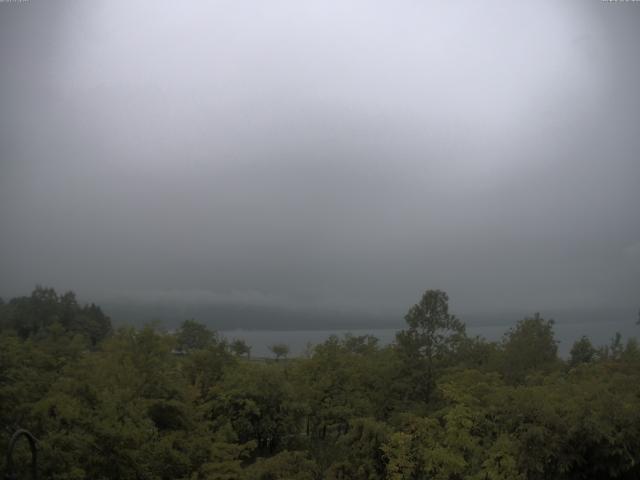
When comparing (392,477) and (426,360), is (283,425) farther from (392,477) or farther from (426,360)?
(392,477)

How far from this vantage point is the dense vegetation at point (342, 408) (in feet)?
45.2

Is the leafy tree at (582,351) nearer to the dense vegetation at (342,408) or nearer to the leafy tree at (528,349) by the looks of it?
the dense vegetation at (342,408)

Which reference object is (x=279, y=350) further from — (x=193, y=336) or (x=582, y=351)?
(x=582, y=351)

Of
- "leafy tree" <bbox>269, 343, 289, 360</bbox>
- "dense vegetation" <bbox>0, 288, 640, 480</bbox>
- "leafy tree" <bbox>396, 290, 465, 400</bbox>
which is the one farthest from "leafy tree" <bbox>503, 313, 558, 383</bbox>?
"leafy tree" <bbox>269, 343, 289, 360</bbox>

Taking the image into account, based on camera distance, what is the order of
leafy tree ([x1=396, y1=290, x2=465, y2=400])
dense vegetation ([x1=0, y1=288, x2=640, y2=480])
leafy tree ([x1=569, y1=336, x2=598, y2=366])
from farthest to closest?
leafy tree ([x1=569, y1=336, x2=598, y2=366]), leafy tree ([x1=396, y1=290, x2=465, y2=400]), dense vegetation ([x1=0, y1=288, x2=640, y2=480])

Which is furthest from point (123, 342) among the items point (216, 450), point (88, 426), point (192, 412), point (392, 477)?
point (392, 477)

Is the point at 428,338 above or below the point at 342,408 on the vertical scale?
above

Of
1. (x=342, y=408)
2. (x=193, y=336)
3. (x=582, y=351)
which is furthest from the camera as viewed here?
(x=193, y=336)

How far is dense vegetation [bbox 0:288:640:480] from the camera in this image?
13.8 metres

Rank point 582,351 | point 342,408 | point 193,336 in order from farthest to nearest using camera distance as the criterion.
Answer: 1. point 193,336
2. point 582,351
3. point 342,408

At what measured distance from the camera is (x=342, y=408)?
28.7m

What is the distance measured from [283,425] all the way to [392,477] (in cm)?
1259

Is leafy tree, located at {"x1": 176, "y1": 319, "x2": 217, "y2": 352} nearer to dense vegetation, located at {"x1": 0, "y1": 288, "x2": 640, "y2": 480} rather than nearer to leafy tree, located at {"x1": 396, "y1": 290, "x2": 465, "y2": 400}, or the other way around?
dense vegetation, located at {"x1": 0, "y1": 288, "x2": 640, "y2": 480}

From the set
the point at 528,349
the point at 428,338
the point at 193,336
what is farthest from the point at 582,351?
the point at 193,336
